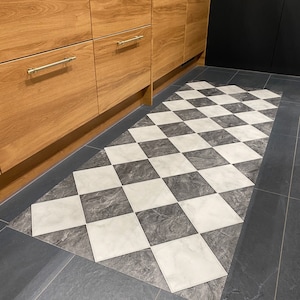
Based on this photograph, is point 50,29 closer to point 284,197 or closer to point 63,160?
point 63,160

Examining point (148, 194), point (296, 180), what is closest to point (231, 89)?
point (296, 180)

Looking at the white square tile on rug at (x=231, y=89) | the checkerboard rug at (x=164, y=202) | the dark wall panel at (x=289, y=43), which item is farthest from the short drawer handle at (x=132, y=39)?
the dark wall panel at (x=289, y=43)

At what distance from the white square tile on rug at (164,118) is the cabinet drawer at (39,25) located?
0.89 metres

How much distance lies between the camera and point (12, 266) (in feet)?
3.64

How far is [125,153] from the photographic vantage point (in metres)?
1.84

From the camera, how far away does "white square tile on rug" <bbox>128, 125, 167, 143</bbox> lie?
201 cm

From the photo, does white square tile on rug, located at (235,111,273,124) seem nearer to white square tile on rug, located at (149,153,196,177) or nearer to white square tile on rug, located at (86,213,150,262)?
white square tile on rug, located at (149,153,196,177)

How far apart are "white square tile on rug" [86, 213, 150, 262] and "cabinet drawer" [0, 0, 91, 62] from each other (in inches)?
30.9

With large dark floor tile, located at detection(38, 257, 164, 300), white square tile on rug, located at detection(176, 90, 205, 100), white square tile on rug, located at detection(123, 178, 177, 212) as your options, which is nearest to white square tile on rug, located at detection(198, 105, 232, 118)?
white square tile on rug, located at detection(176, 90, 205, 100)

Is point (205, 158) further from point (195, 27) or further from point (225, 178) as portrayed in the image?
point (195, 27)

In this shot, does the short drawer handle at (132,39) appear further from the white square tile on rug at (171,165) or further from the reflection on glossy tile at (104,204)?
the reflection on glossy tile at (104,204)

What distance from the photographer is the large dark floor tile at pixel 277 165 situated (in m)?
1.56

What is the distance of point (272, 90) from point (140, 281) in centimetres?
243

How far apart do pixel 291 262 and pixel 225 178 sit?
22.3 inches
